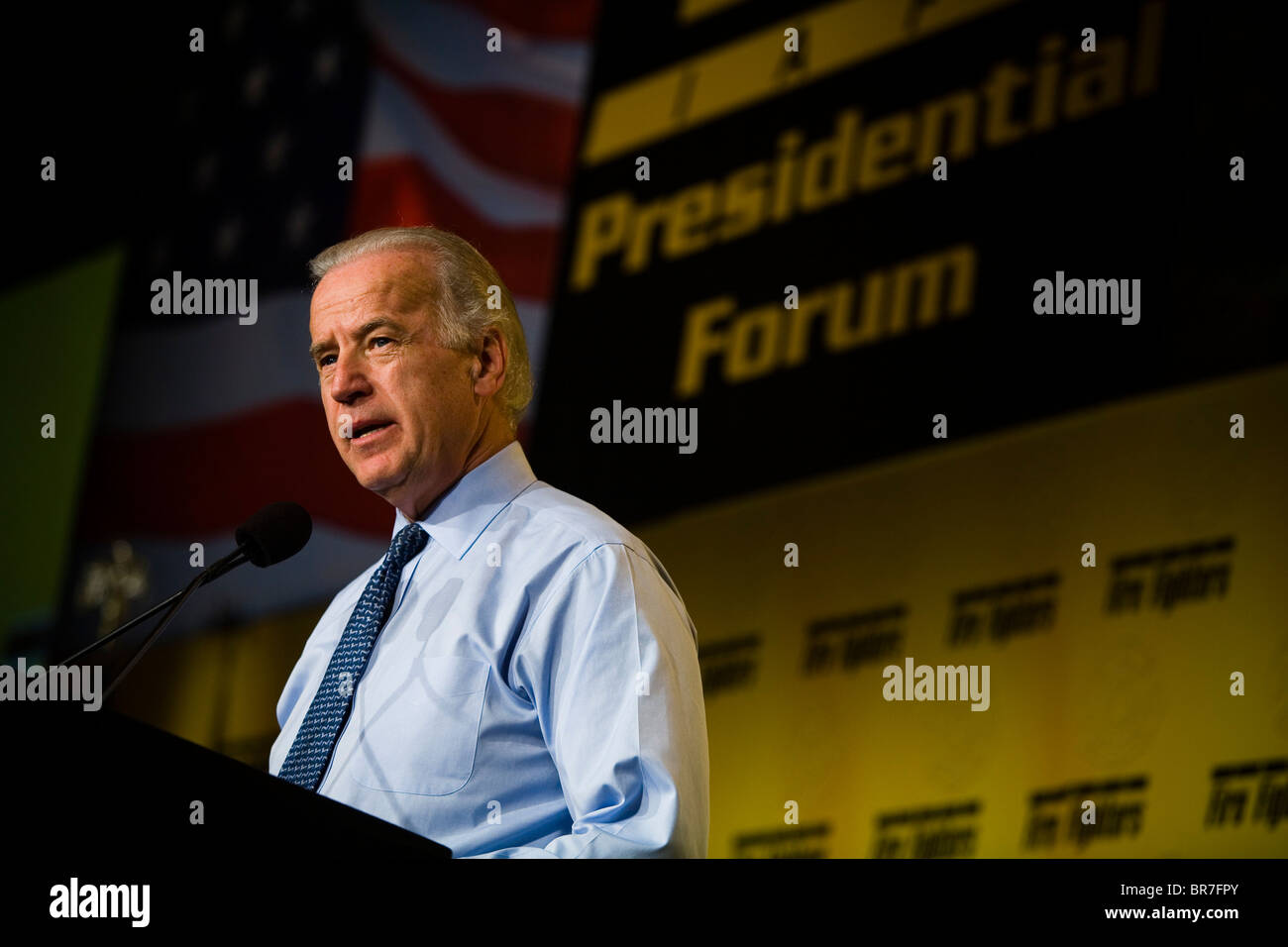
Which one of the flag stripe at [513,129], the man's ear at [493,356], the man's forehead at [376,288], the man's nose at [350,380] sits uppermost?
the flag stripe at [513,129]

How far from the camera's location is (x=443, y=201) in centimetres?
473

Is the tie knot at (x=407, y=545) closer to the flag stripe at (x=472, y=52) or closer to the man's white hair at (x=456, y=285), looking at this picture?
the man's white hair at (x=456, y=285)

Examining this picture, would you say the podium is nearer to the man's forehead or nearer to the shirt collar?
the shirt collar

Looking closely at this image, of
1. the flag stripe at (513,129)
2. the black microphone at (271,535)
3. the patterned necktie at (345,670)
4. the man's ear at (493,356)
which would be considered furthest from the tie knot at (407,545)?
the flag stripe at (513,129)

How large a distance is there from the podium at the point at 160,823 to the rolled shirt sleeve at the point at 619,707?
1.06ft

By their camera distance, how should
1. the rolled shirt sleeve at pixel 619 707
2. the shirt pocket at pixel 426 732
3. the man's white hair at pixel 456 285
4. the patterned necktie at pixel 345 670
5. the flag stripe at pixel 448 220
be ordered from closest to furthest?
the rolled shirt sleeve at pixel 619 707
the shirt pocket at pixel 426 732
the patterned necktie at pixel 345 670
the man's white hair at pixel 456 285
the flag stripe at pixel 448 220

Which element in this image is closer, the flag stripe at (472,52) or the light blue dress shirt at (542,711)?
the light blue dress shirt at (542,711)

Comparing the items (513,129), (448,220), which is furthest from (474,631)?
(513,129)

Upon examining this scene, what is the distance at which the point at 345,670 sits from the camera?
162 centimetres

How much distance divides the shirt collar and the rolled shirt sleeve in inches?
9.4

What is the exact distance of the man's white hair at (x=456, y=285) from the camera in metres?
1.81

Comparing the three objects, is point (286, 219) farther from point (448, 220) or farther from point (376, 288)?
point (376, 288)

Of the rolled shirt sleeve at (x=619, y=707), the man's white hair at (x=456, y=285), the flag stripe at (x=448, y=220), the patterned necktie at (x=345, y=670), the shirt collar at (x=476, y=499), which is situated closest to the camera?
the rolled shirt sleeve at (x=619, y=707)
